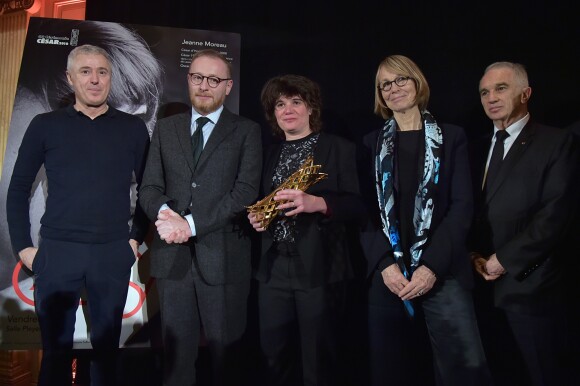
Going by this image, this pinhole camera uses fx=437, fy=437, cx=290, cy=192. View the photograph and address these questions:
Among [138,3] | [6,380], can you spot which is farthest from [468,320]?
[6,380]

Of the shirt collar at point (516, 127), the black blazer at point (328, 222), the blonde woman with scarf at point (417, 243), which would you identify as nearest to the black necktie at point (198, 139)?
the black blazer at point (328, 222)

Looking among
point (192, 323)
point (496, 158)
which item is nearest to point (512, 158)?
point (496, 158)

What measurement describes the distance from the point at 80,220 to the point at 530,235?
2.31 metres

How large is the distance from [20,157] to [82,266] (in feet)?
2.28

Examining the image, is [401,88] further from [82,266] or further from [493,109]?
[82,266]

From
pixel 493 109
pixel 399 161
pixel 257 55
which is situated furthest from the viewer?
pixel 257 55

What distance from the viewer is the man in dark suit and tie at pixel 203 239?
2131 mm

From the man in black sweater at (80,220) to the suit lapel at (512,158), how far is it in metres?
2.00

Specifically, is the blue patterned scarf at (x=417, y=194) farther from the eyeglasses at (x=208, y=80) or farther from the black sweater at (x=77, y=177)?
the black sweater at (x=77, y=177)

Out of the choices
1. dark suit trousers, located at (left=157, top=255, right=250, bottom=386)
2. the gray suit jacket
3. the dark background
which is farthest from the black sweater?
the dark background

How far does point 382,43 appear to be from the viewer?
329cm

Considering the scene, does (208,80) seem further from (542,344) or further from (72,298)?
(542,344)

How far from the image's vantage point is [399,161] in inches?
88.0

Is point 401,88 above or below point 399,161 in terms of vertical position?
above
